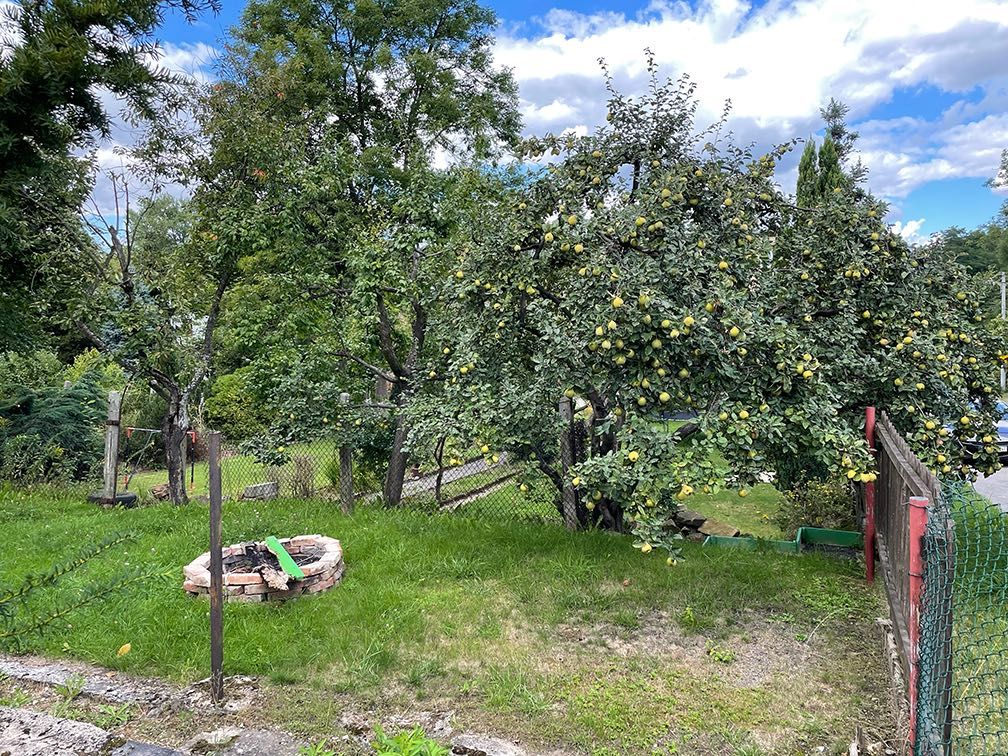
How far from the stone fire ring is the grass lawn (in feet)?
0.37

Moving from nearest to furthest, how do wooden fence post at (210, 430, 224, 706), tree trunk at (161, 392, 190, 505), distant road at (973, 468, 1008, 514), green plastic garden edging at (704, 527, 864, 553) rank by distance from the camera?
wooden fence post at (210, 430, 224, 706) → green plastic garden edging at (704, 527, 864, 553) → tree trunk at (161, 392, 190, 505) → distant road at (973, 468, 1008, 514)

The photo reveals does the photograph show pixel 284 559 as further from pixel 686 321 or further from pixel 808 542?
pixel 808 542

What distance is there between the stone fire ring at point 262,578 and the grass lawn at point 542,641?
0.37 ft

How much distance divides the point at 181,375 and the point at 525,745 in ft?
19.1

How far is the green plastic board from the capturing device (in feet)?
13.0

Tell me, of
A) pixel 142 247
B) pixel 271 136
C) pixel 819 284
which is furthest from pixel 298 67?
pixel 819 284

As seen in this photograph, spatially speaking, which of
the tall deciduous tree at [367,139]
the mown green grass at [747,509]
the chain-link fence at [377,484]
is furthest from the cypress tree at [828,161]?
the chain-link fence at [377,484]

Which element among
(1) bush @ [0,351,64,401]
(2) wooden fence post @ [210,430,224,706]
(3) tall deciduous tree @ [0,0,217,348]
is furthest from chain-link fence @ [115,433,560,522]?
(3) tall deciduous tree @ [0,0,217,348]

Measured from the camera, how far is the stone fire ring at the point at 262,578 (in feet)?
13.0

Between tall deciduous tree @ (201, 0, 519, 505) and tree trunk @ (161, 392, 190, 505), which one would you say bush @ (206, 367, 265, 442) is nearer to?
tree trunk @ (161, 392, 190, 505)

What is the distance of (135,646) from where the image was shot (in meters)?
3.46

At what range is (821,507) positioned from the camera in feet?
21.4

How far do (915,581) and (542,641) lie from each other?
1.91 meters

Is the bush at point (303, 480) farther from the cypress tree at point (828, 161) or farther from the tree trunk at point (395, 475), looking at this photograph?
the cypress tree at point (828, 161)
